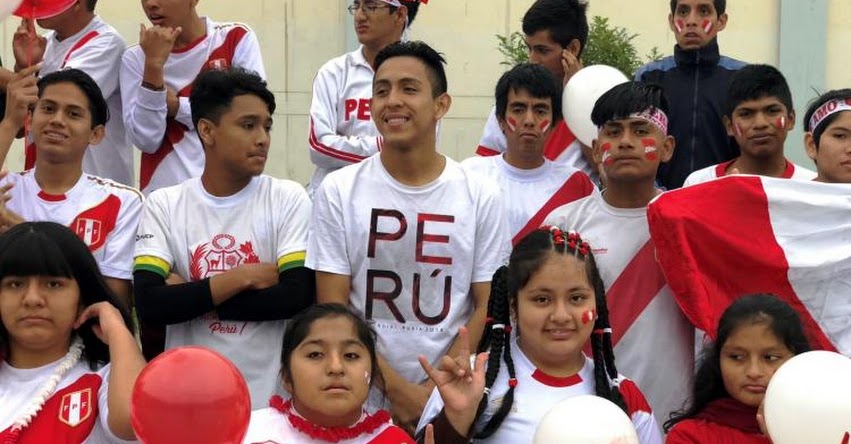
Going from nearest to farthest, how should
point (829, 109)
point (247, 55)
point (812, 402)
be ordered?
1. point (812, 402)
2. point (829, 109)
3. point (247, 55)

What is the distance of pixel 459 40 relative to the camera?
12641 millimetres

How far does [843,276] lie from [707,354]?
72cm

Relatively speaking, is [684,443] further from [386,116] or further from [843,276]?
[386,116]

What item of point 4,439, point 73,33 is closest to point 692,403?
point 4,439

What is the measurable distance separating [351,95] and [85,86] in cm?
125

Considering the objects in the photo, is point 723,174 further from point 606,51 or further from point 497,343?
point 606,51

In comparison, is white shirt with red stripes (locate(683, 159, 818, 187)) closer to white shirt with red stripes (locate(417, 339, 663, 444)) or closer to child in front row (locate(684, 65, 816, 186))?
child in front row (locate(684, 65, 816, 186))

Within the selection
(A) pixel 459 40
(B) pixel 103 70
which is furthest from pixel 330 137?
(A) pixel 459 40

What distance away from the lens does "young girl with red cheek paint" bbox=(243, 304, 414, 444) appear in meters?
4.35

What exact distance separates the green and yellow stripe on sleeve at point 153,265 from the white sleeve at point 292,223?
41 cm

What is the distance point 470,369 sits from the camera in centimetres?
433

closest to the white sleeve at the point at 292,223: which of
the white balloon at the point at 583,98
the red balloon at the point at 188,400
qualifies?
the white balloon at the point at 583,98

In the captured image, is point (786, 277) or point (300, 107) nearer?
point (786, 277)

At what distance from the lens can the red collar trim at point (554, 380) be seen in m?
4.64
